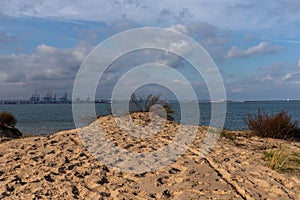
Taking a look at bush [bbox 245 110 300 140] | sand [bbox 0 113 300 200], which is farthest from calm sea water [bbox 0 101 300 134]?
sand [bbox 0 113 300 200]

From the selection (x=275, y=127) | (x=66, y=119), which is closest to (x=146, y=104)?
(x=275, y=127)

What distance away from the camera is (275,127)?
11.5 metres

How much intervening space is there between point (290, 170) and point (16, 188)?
450cm

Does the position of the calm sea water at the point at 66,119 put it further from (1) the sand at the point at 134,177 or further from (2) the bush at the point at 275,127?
(1) the sand at the point at 134,177

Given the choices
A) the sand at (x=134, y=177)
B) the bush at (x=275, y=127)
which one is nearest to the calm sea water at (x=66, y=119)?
the bush at (x=275, y=127)

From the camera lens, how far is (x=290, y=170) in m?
6.58

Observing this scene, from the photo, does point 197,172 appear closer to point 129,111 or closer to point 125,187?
point 125,187

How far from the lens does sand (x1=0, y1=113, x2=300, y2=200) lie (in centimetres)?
502

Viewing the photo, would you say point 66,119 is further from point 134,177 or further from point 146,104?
point 134,177

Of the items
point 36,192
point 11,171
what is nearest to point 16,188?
point 36,192

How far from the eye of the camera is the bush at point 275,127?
11.5 metres

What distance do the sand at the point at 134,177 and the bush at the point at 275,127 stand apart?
406cm

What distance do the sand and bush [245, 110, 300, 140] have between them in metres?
4.06

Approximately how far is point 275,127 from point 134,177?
7084mm
